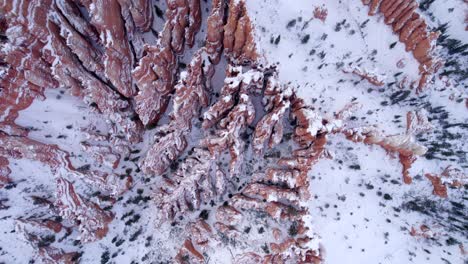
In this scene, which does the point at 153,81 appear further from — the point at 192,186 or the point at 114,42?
the point at 192,186

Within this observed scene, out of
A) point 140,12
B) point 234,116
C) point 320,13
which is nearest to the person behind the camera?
point 140,12

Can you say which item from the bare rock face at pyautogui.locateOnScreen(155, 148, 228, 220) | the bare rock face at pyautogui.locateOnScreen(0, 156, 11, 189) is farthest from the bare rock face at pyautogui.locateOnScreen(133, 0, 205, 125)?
the bare rock face at pyautogui.locateOnScreen(0, 156, 11, 189)

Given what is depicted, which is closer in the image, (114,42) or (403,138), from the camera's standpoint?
(114,42)

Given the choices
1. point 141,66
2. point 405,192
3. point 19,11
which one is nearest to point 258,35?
point 141,66

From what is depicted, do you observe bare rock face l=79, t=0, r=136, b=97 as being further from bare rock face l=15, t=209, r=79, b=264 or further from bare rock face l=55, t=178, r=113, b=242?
bare rock face l=15, t=209, r=79, b=264

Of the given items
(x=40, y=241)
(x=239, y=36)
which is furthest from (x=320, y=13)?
(x=40, y=241)

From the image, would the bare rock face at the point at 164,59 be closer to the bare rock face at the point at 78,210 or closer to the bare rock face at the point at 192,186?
the bare rock face at the point at 192,186
